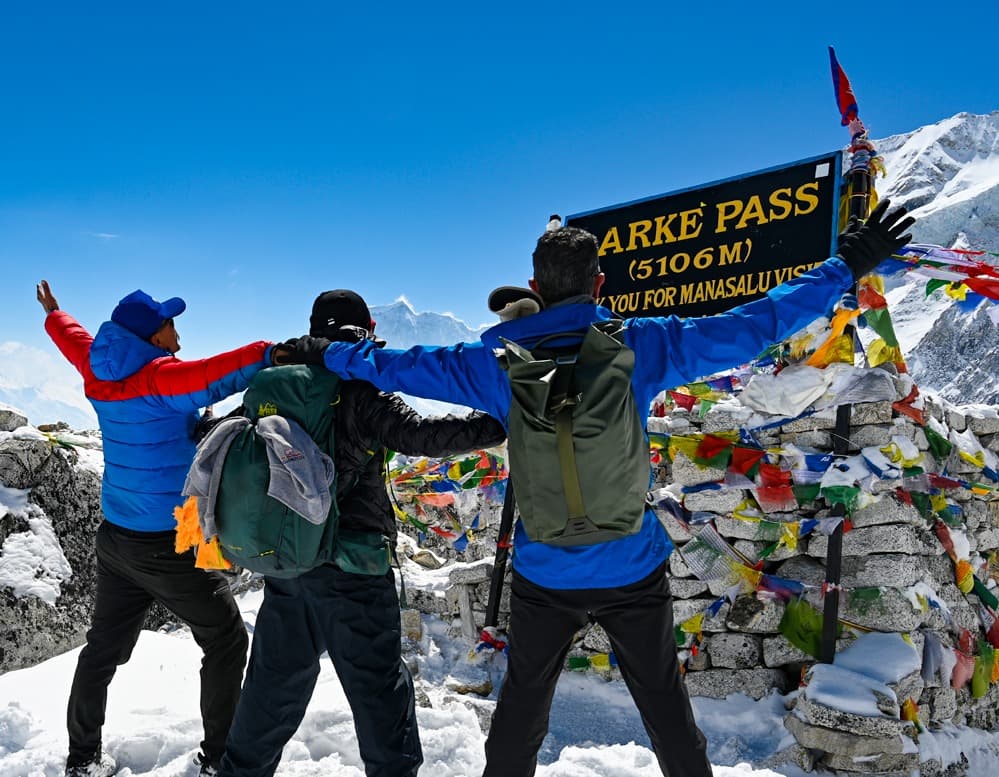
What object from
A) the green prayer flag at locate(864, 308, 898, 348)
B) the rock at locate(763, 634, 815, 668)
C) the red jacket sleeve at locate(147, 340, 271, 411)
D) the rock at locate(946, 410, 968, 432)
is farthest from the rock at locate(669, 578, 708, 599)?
the red jacket sleeve at locate(147, 340, 271, 411)

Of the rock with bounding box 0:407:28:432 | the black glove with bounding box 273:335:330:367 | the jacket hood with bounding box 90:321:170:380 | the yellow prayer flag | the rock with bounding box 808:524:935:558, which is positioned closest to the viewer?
the black glove with bounding box 273:335:330:367

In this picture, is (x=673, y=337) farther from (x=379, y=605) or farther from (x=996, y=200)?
(x=996, y=200)

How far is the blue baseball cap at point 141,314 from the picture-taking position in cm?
286

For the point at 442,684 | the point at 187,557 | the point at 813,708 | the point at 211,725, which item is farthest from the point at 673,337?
the point at 442,684

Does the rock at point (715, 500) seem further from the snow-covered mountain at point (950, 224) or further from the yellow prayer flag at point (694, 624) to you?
the snow-covered mountain at point (950, 224)

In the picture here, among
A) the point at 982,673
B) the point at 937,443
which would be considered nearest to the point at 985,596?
the point at 982,673

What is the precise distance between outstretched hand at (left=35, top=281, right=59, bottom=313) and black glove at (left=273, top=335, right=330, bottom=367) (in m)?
1.83

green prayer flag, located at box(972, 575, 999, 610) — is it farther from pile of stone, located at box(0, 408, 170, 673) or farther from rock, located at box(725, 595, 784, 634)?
pile of stone, located at box(0, 408, 170, 673)

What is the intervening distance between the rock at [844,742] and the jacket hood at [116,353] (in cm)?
447

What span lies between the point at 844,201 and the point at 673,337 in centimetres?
347

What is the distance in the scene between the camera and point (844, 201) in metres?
4.73

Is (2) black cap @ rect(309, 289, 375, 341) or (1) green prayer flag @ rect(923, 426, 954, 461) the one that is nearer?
(2) black cap @ rect(309, 289, 375, 341)

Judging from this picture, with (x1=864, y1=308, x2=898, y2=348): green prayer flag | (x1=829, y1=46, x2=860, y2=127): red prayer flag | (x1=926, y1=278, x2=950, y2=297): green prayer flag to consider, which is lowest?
(x1=864, y1=308, x2=898, y2=348): green prayer flag

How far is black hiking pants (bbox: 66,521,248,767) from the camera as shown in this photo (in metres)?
2.87
